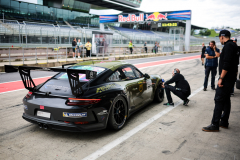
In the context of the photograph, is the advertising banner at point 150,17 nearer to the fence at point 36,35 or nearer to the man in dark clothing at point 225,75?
the fence at point 36,35

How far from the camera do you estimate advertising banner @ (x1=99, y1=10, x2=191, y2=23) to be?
3584 cm

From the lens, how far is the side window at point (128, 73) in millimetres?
4911

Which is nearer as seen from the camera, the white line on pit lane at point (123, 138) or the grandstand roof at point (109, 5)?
the white line on pit lane at point (123, 138)

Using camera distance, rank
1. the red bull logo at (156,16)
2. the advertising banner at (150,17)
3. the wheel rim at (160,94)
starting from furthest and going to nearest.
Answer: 1. the red bull logo at (156,16)
2. the advertising banner at (150,17)
3. the wheel rim at (160,94)

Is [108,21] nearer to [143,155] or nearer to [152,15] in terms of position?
[152,15]

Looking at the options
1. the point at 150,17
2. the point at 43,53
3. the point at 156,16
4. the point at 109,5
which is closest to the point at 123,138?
the point at 43,53

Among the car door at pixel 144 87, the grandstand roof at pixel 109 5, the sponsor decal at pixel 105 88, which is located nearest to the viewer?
the sponsor decal at pixel 105 88

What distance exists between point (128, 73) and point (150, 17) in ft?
119

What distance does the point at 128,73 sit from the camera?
5.06 meters

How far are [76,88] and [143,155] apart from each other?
1.52 meters

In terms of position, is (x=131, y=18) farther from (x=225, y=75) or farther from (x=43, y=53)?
(x=225, y=75)

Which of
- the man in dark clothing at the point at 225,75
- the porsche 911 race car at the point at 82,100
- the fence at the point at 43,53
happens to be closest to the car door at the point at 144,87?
the porsche 911 race car at the point at 82,100

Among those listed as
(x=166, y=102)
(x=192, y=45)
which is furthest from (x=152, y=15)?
(x=166, y=102)

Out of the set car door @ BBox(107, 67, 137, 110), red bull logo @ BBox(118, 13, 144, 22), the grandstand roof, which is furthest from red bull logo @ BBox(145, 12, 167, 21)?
car door @ BBox(107, 67, 137, 110)
